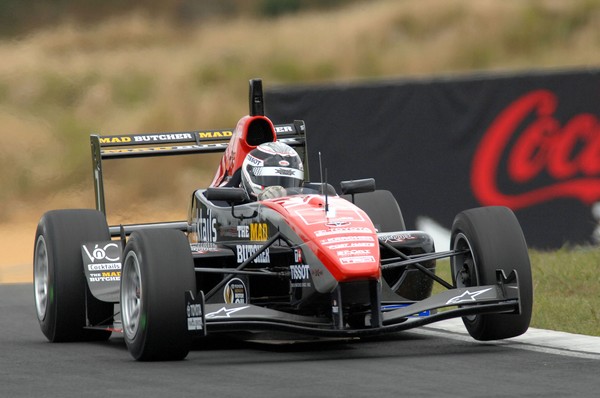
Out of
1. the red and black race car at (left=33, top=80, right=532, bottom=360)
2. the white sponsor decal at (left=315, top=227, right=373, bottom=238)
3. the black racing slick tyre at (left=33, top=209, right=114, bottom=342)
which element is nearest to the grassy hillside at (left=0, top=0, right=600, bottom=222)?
the black racing slick tyre at (left=33, top=209, right=114, bottom=342)

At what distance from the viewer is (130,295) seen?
10477 mm

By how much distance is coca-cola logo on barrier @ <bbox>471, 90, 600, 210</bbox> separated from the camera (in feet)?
57.0

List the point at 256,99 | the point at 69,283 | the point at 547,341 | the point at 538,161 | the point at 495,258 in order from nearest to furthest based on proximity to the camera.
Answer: the point at 495,258 < the point at 547,341 < the point at 69,283 < the point at 256,99 < the point at 538,161

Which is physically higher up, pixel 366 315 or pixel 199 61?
pixel 199 61

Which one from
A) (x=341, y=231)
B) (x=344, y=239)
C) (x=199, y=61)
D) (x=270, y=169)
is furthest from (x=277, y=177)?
(x=199, y=61)

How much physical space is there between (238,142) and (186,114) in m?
15.8

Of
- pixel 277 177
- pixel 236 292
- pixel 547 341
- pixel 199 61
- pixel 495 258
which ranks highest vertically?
pixel 199 61

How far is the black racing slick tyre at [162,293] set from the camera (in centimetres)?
977

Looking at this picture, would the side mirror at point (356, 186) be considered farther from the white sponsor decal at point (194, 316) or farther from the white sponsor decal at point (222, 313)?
the white sponsor decal at point (194, 316)

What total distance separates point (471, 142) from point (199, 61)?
10.2m

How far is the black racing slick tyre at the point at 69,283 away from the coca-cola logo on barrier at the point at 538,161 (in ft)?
21.7

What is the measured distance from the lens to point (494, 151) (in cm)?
1753

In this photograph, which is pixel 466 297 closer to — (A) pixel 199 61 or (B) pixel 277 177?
(B) pixel 277 177

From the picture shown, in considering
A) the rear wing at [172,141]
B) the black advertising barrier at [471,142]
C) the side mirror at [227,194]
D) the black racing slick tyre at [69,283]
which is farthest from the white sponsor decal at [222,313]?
the black advertising barrier at [471,142]
